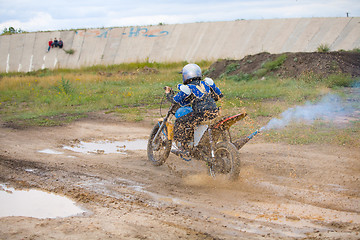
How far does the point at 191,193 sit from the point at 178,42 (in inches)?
1230

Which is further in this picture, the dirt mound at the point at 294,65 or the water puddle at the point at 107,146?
the dirt mound at the point at 294,65

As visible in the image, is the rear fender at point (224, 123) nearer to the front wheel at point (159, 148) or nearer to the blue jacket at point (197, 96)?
the blue jacket at point (197, 96)

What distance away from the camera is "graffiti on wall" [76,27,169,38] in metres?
38.2

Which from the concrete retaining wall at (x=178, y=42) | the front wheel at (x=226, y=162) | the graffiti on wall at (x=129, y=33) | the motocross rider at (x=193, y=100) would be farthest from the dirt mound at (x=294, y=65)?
the graffiti on wall at (x=129, y=33)

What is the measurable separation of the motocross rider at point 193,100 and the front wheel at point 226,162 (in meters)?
0.56

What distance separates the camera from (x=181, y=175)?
702 centimetres

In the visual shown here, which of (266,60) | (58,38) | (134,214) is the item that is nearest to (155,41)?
(58,38)

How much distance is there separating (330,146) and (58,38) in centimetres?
3841

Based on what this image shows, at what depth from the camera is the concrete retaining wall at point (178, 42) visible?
2869 centimetres

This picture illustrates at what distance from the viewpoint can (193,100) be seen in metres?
6.71

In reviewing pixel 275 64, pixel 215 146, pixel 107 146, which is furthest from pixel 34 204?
pixel 275 64

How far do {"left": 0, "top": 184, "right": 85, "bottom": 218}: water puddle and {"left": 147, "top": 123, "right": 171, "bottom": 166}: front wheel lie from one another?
2.14m

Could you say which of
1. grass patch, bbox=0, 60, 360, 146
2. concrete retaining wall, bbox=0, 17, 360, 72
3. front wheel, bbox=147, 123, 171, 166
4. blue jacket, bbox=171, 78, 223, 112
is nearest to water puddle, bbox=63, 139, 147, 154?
front wheel, bbox=147, 123, 171, 166

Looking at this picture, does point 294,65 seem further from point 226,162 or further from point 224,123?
point 226,162
